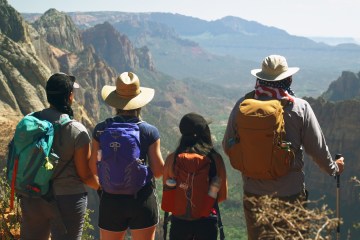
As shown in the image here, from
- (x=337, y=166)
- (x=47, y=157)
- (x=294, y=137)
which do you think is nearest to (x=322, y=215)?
(x=294, y=137)

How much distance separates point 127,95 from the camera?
27.6ft

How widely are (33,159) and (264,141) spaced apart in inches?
152

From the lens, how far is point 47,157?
744 cm

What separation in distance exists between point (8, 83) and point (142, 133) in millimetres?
66411

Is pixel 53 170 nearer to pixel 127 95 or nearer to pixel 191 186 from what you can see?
pixel 127 95

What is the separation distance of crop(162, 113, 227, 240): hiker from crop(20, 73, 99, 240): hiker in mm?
1542

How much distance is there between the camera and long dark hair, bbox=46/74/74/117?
7785 mm

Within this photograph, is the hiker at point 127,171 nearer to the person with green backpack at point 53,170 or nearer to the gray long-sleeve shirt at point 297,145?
the person with green backpack at point 53,170

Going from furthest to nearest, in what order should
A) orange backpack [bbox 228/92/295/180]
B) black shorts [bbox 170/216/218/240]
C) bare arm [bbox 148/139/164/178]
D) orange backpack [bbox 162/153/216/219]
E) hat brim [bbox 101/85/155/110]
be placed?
1. hat brim [bbox 101/85/155/110]
2. bare arm [bbox 148/139/164/178]
3. black shorts [bbox 170/216/218/240]
4. orange backpack [bbox 162/153/216/219]
5. orange backpack [bbox 228/92/295/180]

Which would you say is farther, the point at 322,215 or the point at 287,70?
the point at 287,70

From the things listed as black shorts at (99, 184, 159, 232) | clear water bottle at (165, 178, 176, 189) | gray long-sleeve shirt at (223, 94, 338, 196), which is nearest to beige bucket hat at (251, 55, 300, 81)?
gray long-sleeve shirt at (223, 94, 338, 196)

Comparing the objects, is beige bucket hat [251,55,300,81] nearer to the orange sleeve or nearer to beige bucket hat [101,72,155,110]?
the orange sleeve

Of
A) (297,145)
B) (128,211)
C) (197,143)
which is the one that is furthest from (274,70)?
(128,211)

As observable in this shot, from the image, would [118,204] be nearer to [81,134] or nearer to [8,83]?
[81,134]
